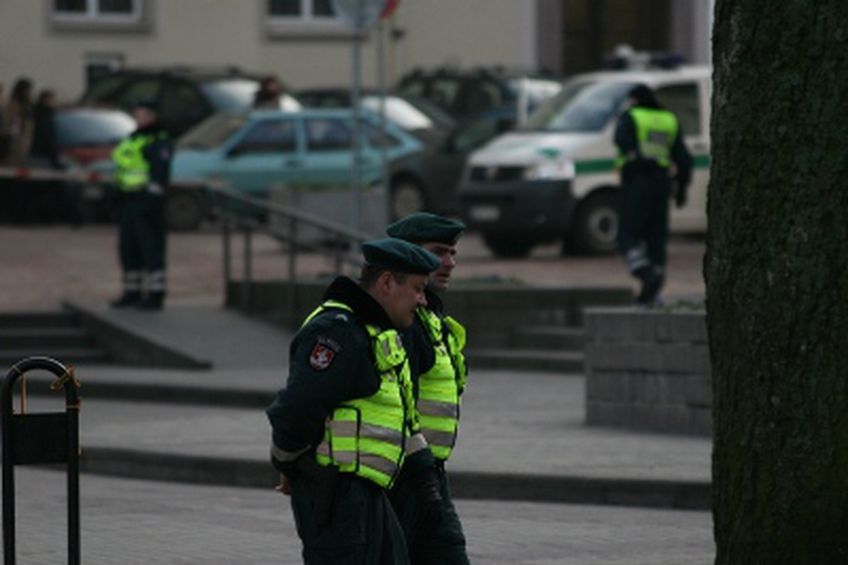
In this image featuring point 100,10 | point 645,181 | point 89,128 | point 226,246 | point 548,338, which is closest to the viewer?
point 548,338

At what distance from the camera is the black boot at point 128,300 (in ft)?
69.8

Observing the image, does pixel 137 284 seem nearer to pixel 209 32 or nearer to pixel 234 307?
pixel 234 307

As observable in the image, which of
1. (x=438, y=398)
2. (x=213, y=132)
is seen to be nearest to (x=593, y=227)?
(x=213, y=132)

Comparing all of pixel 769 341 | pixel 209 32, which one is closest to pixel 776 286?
pixel 769 341

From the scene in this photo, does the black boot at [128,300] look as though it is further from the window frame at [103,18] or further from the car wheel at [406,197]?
the window frame at [103,18]

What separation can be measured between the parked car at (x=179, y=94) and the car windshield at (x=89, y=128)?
178 cm

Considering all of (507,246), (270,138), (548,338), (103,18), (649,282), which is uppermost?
(103,18)

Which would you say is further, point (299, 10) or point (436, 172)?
point (299, 10)

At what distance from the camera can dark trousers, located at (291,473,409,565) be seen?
7.30 m

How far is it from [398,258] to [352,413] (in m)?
0.45

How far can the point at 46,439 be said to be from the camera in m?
8.63

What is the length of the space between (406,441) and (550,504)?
567cm

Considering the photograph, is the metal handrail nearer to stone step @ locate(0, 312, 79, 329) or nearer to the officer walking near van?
stone step @ locate(0, 312, 79, 329)

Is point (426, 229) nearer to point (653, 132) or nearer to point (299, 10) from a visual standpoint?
point (653, 132)
